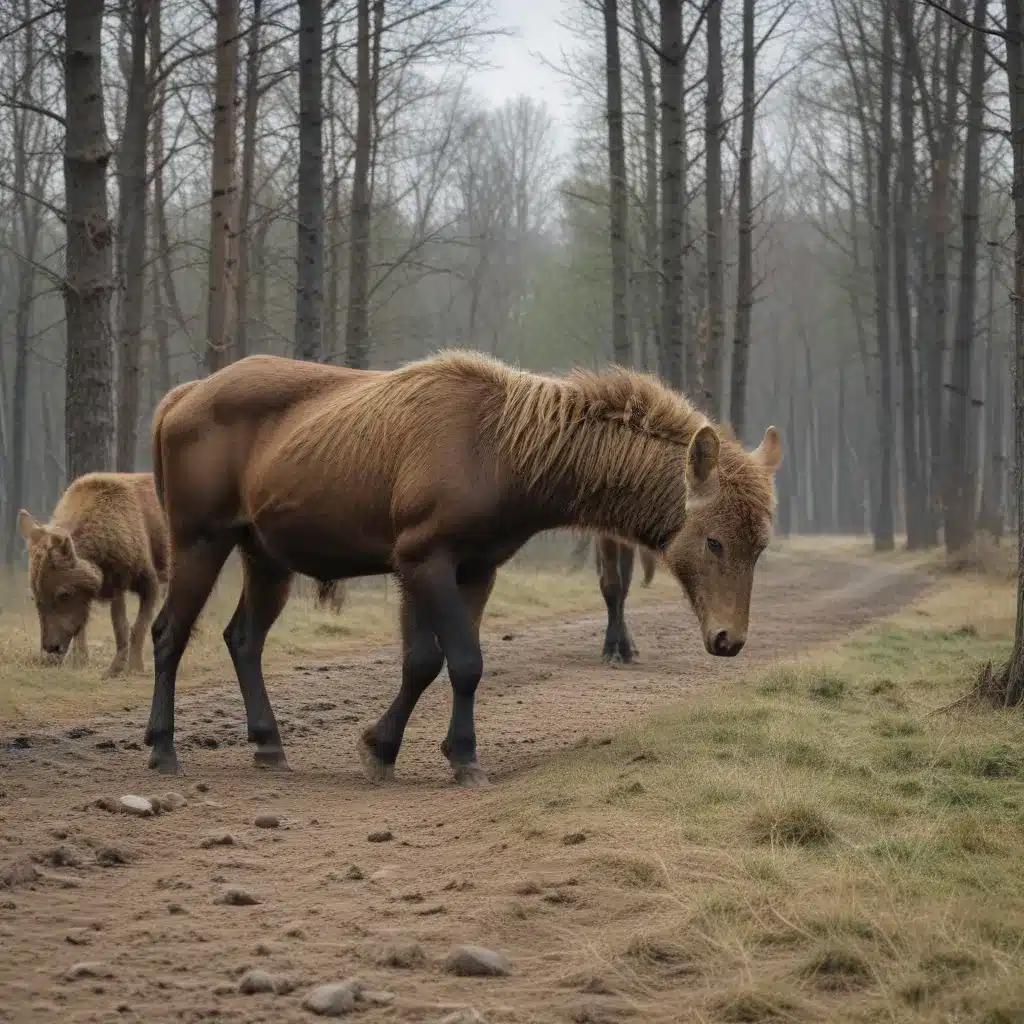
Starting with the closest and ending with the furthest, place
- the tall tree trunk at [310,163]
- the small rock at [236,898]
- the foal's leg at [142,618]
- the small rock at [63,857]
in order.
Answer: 1. the small rock at [236,898]
2. the small rock at [63,857]
3. the foal's leg at [142,618]
4. the tall tree trunk at [310,163]

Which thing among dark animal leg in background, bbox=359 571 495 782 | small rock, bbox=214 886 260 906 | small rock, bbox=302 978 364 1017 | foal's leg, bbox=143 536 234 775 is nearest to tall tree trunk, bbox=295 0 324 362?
foal's leg, bbox=143 536 234 775

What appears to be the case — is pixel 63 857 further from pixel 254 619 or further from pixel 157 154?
pixel 157 154

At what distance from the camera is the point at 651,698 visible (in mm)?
9750

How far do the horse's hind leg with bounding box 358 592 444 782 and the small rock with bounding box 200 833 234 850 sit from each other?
1.65 metres

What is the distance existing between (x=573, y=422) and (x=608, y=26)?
15548 millimetres

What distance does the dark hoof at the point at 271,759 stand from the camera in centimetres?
739

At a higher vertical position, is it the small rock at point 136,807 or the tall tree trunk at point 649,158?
the tall tree trunk at point 649,158

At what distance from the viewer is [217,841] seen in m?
5.36

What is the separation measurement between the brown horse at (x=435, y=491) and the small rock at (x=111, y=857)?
6.72 feet

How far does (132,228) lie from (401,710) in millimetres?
15391

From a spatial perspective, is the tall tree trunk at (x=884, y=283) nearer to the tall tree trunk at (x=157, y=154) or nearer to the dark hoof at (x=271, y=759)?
the tall tree trunk at (x=157, y=154)

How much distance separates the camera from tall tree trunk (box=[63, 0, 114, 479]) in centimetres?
1145

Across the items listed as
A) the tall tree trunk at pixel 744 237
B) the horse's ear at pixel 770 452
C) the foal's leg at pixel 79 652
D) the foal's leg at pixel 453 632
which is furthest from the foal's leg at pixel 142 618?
the tall tree trunk at pixel 744 237

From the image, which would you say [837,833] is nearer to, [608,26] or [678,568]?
[678,568]
